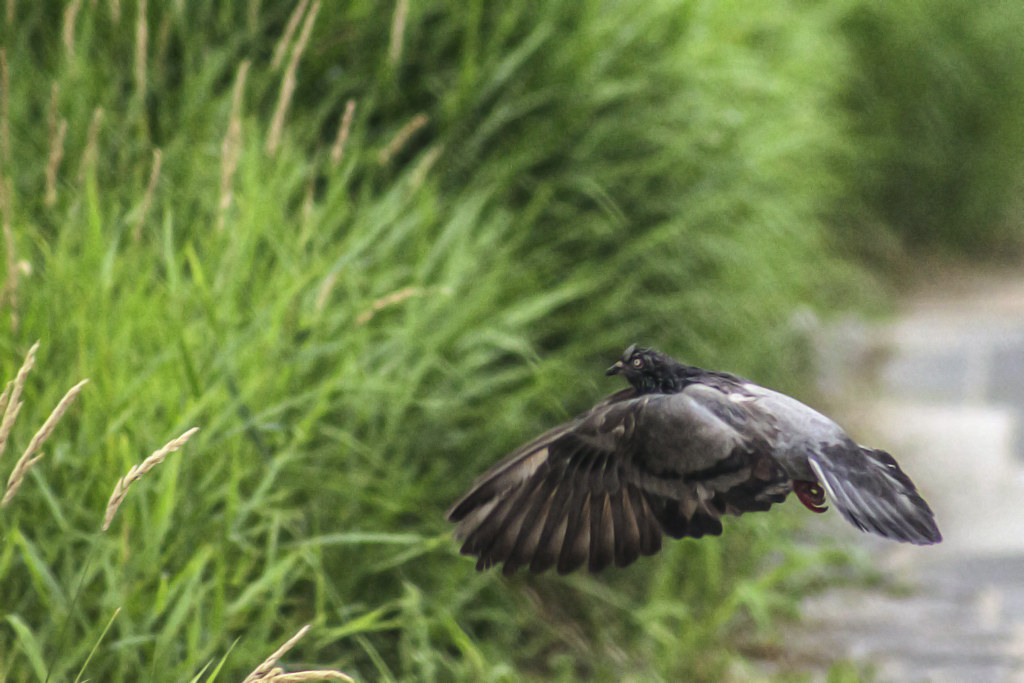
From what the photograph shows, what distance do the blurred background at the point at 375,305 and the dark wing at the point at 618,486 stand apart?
518mm

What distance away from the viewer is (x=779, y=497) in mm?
1209

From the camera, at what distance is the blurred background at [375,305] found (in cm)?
178

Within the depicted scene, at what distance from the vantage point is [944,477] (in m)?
4.27

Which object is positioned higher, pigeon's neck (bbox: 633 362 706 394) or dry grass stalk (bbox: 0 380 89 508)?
pigeon's neck (bbox: 633 362 706 394)

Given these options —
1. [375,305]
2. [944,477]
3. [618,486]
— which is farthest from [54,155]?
[944,477]

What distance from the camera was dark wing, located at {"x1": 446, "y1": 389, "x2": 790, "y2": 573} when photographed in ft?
3.73

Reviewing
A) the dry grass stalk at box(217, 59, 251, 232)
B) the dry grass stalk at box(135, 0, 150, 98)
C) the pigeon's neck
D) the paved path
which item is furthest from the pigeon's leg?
the paved path

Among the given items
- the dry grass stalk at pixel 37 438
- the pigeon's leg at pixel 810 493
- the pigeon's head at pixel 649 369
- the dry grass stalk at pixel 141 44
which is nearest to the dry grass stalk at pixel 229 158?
the dry grass stalk at pixel 141 44

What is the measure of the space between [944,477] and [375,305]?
3131mm

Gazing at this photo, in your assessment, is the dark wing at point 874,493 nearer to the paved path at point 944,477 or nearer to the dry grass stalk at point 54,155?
the dry grass stalk at point 54,155

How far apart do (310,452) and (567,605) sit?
82cm

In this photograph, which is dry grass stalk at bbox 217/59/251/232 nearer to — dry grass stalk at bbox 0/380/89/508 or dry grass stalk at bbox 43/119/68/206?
dry grass stalk at bbox 43/119/68/206

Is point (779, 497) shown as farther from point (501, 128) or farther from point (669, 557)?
point (501, 128)

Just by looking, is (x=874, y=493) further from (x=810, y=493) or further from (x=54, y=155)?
(x=54, y=155)
